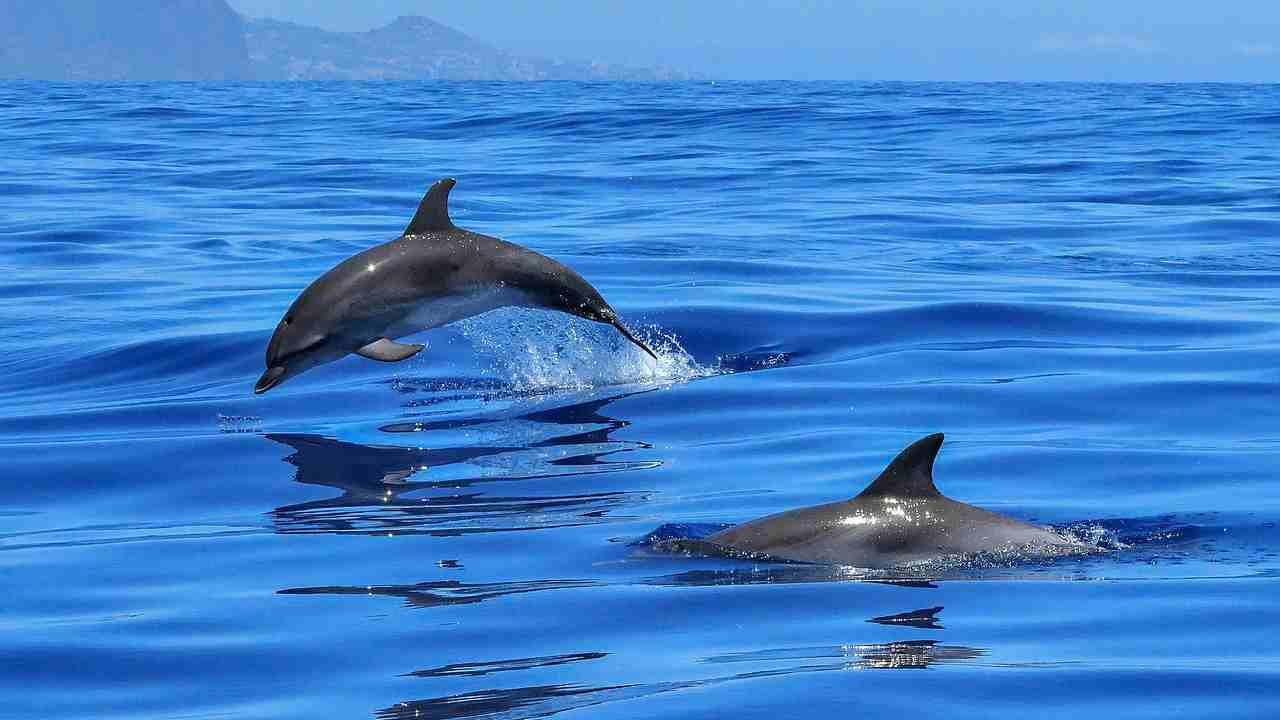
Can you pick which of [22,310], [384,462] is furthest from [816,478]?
[22,310]

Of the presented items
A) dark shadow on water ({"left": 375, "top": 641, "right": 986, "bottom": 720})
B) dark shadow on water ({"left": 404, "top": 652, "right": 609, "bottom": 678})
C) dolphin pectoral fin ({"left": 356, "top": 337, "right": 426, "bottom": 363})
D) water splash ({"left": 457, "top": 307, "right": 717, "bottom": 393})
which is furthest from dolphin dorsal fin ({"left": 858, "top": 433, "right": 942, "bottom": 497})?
water splash ({"left": 457, "top": 307, "right": 717, "bottom": 393})

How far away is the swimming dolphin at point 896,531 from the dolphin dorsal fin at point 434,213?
322cm

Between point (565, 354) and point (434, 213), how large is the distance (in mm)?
2452

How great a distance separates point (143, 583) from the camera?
6531 millimetres

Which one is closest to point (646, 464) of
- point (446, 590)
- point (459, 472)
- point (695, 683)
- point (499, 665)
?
point (459, 472)

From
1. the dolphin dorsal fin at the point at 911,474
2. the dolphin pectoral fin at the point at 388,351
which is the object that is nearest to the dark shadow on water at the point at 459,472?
the dolphin pectoral fin at the point at 388,351

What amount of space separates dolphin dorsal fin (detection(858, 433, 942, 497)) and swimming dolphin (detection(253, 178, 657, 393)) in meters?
2.82

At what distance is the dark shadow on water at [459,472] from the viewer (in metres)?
7.54

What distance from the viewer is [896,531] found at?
6535mm

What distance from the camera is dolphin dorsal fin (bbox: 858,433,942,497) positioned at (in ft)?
21.2

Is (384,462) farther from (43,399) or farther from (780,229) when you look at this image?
(780,229)

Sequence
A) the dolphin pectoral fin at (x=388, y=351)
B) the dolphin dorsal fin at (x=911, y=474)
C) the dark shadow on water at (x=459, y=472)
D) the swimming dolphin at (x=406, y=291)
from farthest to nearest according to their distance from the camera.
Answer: the dolphin pectoral fin at (x=388, y=351) → the swimming dolphin at (x=406, y=291) → the dark shadow on water at (x=459, y=472) → the dolphin dorsal fin at (x=911, y=474)

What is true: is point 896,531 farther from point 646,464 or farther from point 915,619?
point 646,464

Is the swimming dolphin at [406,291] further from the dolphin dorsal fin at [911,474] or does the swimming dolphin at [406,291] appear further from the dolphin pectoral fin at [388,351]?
the dolphin dorsal fin at [911,474]
